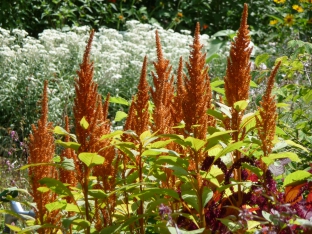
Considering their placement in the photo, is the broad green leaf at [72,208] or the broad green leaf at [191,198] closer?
the broad green leaf at [191,198]

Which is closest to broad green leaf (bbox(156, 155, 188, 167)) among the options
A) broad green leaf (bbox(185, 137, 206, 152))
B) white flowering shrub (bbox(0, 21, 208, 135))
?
broad green leaf (bbox(185, 137, 206, 152))

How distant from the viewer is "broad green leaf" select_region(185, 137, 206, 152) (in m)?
2.01

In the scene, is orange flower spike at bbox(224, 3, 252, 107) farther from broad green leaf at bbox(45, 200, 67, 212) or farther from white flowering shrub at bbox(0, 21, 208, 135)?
white flowering shrub at bbox(0, 21, 208, 135)

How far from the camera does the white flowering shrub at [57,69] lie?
22.2ft

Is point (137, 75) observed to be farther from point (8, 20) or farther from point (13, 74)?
point (8, 20)

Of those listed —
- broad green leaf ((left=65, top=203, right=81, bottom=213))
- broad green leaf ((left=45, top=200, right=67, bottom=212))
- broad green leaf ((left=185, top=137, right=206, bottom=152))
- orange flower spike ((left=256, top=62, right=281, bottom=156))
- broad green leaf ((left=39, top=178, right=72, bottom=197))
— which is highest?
orange flower spike ((left=256, top=62, right=281, bottom=156))

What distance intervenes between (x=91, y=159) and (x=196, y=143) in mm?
344

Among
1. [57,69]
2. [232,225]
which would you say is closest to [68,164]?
[232,225]

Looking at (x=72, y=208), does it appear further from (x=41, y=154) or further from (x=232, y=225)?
(x=232, y=225)

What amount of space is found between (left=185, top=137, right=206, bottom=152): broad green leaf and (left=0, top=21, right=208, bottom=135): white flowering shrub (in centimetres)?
449

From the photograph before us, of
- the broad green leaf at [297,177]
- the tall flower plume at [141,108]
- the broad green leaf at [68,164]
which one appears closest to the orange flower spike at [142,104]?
the tall flower plume at [141,108]

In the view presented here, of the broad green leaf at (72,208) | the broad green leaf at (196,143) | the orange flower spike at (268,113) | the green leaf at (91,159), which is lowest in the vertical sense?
the broad green leaf at (72,208)

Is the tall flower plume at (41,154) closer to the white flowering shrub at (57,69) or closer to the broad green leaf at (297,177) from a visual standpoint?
the broad green leaf at (297,177)

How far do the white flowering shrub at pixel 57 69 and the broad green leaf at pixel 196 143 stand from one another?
4490mm
